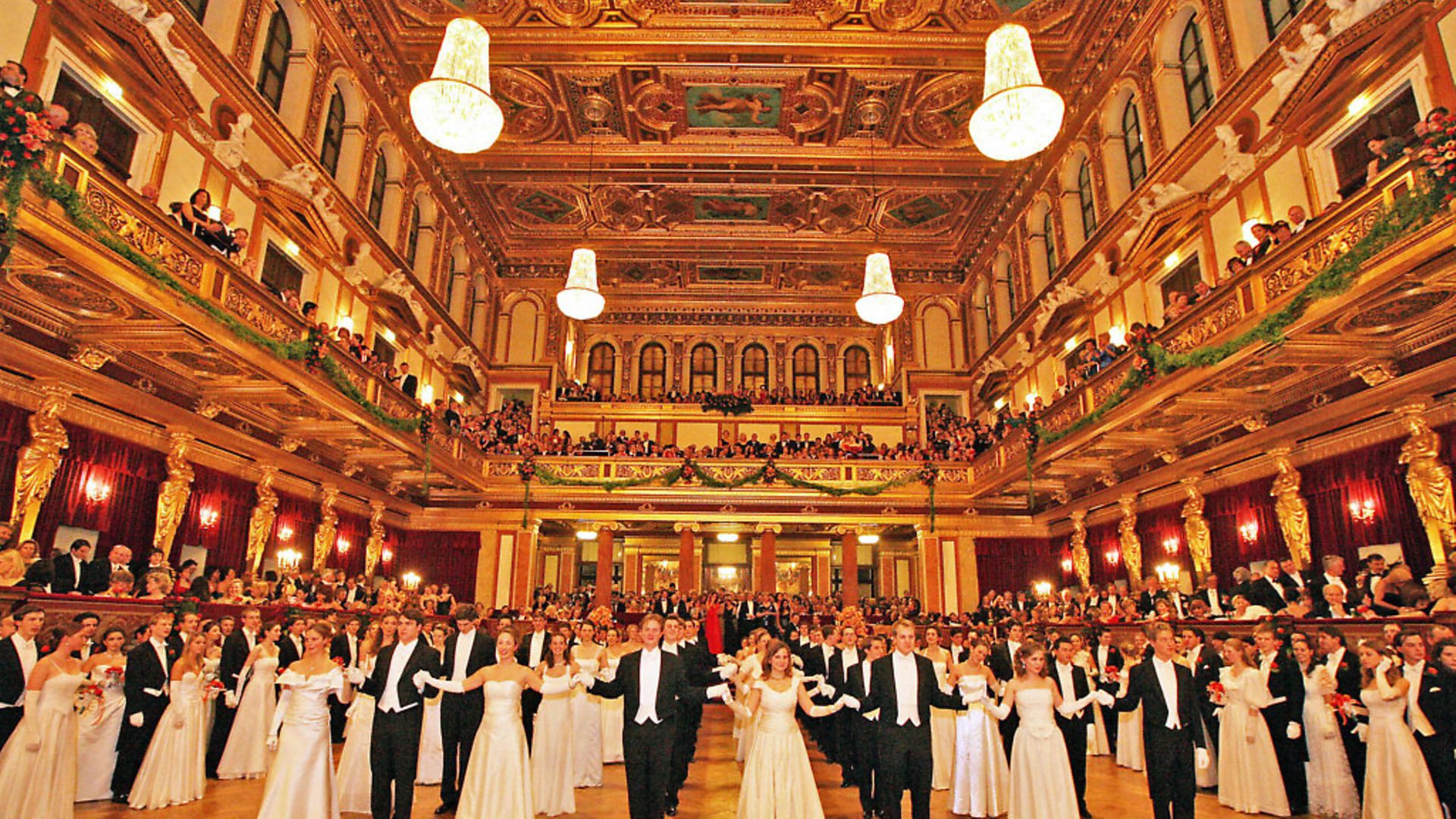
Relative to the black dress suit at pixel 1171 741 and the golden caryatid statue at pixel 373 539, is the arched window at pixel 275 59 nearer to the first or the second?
the golden caryatid statue at pixel 373 539

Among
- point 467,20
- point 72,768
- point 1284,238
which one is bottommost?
point 72,768

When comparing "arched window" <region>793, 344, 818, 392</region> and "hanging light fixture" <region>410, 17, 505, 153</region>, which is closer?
"hanging light fixture" <region>410, 17, 505, 153</region>

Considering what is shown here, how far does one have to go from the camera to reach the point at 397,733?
18.4ft

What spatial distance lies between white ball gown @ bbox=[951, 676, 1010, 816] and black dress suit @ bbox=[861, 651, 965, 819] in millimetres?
1243

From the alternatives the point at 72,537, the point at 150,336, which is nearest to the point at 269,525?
the point at 72,537

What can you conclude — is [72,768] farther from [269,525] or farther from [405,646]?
[269,525]

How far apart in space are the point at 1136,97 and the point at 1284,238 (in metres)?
7.85

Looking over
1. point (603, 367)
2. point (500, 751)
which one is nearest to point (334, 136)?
point (603, 367)

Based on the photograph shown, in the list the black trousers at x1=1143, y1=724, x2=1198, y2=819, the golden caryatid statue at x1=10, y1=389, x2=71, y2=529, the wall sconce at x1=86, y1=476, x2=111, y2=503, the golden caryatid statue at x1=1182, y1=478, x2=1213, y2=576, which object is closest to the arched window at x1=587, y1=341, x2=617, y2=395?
the wall sconce at x1=86, y1=476, x2=111, y2=503

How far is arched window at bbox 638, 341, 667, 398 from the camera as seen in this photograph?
2858 cm

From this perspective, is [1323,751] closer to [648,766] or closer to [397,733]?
[648,766]

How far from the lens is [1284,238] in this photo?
941 centimetres

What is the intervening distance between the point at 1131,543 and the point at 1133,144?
7911 millimetres

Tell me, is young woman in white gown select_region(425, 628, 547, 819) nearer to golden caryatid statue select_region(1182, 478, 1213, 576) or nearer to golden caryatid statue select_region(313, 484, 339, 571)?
golden caryatid statue select_region(1182, 478, 1213, 576)
